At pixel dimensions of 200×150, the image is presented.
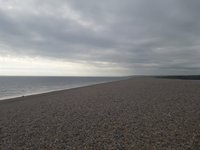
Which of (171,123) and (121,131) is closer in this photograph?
(121,131)

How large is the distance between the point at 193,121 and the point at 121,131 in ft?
12.2

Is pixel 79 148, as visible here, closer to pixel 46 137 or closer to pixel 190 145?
pixel 46 137

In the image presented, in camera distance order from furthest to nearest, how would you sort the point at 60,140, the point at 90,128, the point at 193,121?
the point at 193,121 → the point at 90,128 → the point at 60,140

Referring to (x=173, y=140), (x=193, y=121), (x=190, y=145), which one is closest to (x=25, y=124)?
(x=173, y=140)

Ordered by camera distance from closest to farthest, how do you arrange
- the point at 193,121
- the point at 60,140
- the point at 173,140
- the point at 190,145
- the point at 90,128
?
the point at 190,145, the point at 173,140, the point at 60,140, the point at 90,128, the point at 193,121

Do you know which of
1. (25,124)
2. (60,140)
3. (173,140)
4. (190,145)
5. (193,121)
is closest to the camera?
(190,145)

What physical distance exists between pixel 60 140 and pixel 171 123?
5.05 meters

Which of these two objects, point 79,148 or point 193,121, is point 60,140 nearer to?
point 79,148

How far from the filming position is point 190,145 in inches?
184

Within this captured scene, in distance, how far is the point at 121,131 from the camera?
6.00 metres

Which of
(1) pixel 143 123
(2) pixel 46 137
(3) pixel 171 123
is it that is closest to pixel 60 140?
(2) pixel 46 137

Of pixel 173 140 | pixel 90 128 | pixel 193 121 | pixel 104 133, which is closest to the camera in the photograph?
pixel 173 140

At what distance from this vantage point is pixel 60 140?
212 inches

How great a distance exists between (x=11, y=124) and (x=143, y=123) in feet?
22.4
